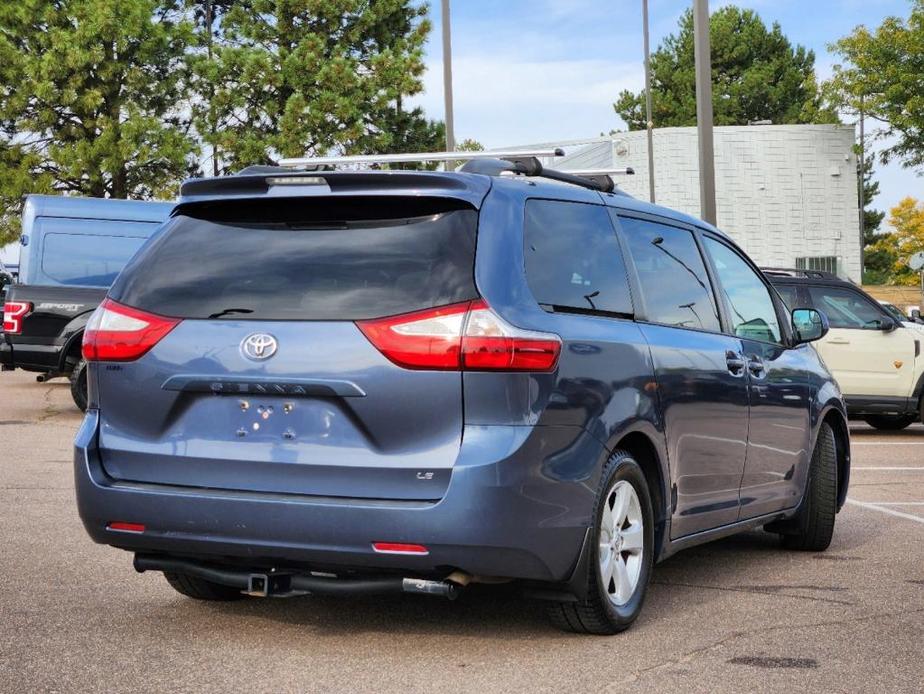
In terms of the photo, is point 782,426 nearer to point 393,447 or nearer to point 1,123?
point 393,447

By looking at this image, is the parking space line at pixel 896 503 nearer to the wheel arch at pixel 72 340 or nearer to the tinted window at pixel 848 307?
the tinted window at pixel 848 307

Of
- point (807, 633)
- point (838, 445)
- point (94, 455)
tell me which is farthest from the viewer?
point (838, 445)

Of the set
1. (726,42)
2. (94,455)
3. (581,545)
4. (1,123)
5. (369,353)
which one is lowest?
(581,545)

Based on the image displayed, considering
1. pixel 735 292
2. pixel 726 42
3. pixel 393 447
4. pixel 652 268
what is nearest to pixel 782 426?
pixel 735 292

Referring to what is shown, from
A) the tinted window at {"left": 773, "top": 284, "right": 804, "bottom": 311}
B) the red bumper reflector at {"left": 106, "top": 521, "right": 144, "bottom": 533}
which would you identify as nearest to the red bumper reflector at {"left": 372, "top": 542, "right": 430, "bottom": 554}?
the red bumper reflector at {"left": 106, "top": 521, "right": 144, "bottom": 533}

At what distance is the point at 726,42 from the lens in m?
77.9

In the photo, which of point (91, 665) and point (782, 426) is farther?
point (782, 426)

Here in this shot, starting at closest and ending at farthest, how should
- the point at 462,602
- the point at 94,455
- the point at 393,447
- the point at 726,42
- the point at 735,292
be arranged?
the point at 393,447
the point at 94,455
the point at 462,602
the point at 735,292
the point at 726,42

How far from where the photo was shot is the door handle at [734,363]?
266 inches

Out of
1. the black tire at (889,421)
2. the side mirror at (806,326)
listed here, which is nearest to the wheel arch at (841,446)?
the side mirror at (806,326)

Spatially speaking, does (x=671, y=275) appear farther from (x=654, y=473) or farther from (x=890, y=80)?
(x=890, y=80)

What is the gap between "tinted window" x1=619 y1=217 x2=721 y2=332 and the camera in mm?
6223

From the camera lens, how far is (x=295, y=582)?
5180mm

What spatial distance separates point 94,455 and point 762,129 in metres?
44.8
